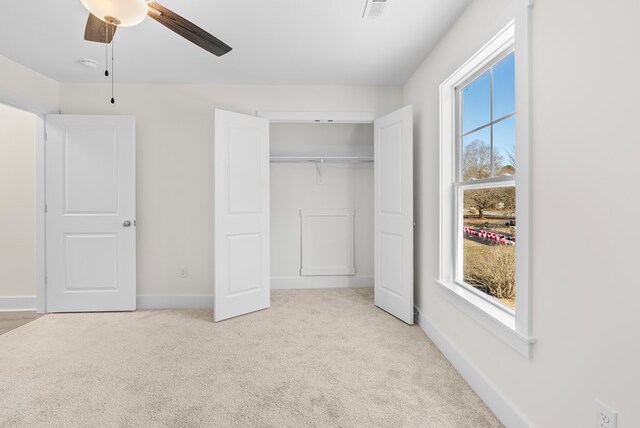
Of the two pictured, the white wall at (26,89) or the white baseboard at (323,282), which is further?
the white baseboard at (323,282)

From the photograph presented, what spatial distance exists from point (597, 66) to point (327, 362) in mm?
2175

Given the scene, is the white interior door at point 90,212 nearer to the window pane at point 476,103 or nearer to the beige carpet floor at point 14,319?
the beige carpet floor at point 14,319

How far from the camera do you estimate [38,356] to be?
238 cm

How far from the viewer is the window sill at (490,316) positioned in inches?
59.3

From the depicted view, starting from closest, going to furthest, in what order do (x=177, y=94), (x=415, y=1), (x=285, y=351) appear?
(x=415, y=1), (x=285, y=351), (x=177, y=94)

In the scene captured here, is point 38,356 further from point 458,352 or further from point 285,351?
point 458,352

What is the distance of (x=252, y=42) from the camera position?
258cm

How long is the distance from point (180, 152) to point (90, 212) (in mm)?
1110

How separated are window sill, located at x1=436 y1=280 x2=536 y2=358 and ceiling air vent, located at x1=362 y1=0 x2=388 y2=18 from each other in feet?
6.52

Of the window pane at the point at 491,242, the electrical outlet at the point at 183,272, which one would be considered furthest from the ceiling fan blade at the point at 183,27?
the electrical outlet at the point at 183,272

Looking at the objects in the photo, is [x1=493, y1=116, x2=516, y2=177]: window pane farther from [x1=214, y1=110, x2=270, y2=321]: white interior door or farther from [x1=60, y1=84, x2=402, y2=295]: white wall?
[x1=214, y1=110, x2=270, y2=321]: white interior door

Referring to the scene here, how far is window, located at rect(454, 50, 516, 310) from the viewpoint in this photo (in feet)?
6.08

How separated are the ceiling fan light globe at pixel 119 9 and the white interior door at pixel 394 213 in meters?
2.21

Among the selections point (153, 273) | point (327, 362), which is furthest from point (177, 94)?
point (327, 362)
